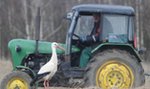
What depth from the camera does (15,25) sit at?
151 feet

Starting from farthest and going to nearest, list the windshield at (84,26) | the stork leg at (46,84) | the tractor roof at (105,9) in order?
the windshield at (84,26), the tractor roof at (105,9), the stork leg at (46,84)

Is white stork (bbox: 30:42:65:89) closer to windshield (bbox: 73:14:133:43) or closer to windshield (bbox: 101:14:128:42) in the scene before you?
windshield (bbox: 73:14:133:43)

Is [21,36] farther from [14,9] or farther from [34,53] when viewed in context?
[34,53]

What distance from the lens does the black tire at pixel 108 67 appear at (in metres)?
12.6

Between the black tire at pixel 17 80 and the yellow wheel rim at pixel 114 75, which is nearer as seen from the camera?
the black tire at pixel 17 80

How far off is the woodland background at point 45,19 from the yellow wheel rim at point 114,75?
2520 cm

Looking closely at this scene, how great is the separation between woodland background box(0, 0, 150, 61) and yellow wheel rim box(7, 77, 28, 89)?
25944 millimetres

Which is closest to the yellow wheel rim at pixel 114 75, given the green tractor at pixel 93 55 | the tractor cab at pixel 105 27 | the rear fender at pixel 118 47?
the green tractor at pixel 93 55

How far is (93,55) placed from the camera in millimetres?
12734

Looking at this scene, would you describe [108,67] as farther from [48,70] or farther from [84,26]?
[48,70]

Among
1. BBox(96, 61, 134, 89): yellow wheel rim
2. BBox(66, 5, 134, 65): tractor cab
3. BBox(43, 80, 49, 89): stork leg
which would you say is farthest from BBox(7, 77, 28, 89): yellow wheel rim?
BBox(96, 61, 134, 89): yellow wheel rim

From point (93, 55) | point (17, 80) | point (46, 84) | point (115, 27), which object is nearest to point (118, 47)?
point (115, 27)

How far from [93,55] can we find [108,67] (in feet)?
1.38

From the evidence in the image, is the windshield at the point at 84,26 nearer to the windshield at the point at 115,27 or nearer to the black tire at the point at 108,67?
the windshield at the point at 115,27
